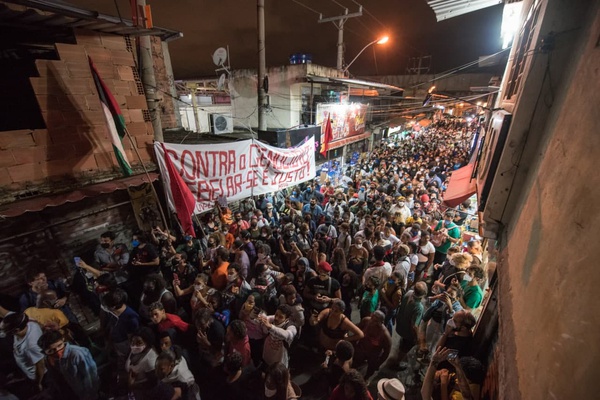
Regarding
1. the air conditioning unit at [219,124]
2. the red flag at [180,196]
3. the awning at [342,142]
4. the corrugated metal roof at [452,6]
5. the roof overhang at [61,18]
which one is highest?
the corrugated metal roof at [452,6]

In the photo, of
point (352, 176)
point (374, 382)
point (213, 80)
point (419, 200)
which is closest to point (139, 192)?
point (374, 382)

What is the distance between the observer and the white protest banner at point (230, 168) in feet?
18.4

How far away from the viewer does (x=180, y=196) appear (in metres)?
5.38

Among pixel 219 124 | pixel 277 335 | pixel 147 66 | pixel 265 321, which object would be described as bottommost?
pixel 277 335

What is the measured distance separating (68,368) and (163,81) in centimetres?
1092

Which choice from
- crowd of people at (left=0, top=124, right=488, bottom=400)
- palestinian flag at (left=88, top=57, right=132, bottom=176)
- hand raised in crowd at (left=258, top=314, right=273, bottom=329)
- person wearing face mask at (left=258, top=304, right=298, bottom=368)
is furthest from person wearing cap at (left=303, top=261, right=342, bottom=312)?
palestinian flag at (left=88, top=57, right=132, bottom=176)

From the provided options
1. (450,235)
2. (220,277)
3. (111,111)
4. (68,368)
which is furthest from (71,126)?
(450,235)

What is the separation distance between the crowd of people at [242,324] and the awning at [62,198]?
1033 millimetres

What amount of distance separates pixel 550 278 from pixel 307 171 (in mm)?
7354

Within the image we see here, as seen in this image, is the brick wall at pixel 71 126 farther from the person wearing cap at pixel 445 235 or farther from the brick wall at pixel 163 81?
the person wearing cap at pixel 445 235

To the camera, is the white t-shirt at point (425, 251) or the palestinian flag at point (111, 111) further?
the white t-shirt at point (425, 251)

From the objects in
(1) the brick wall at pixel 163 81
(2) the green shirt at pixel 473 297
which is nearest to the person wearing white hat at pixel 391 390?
(2) the green shirt at pixel 473 297

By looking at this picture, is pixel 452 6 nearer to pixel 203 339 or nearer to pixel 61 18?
pixel 61 18

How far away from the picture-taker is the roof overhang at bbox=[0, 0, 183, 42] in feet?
13.8
